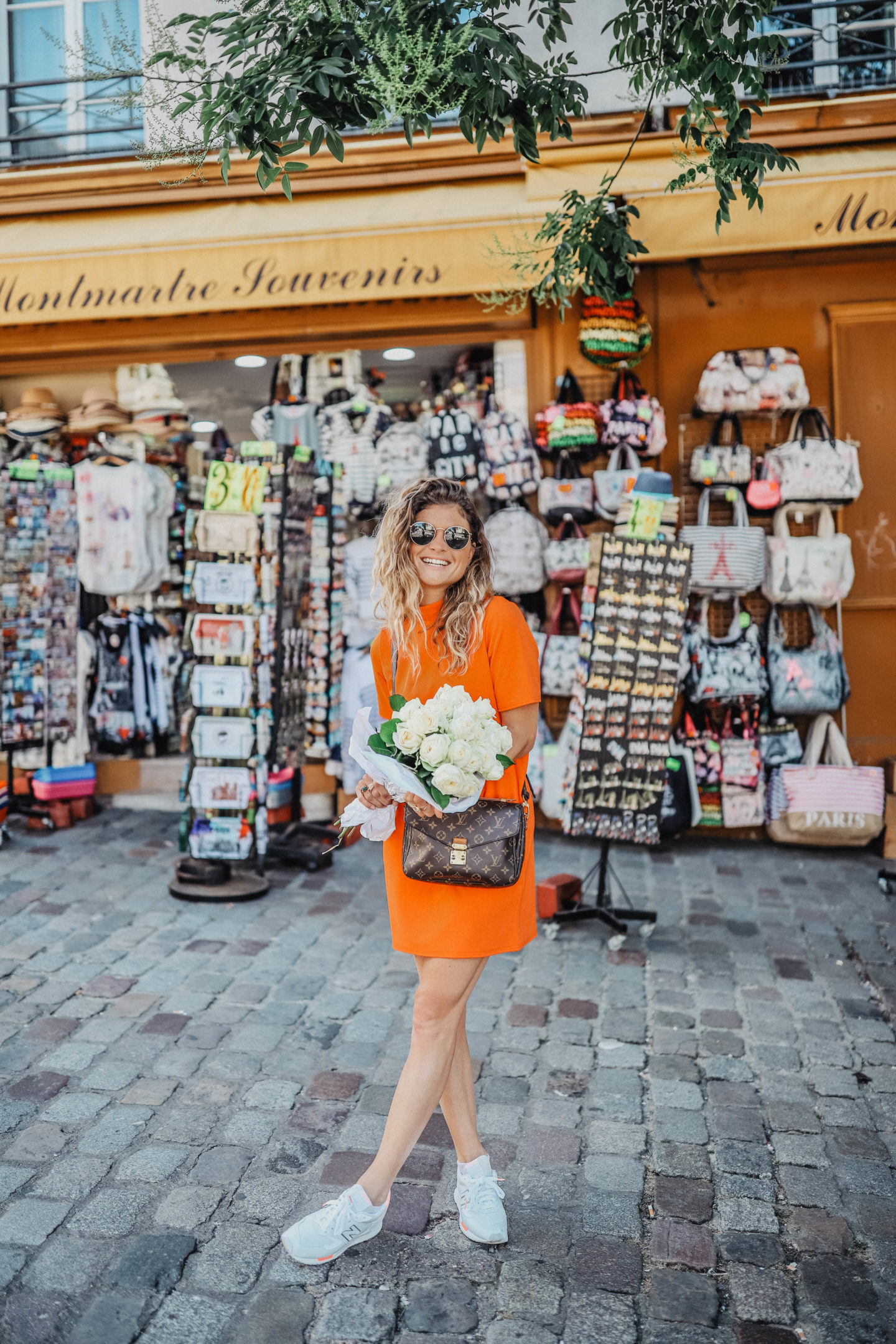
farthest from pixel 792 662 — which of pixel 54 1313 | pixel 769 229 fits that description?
pixel 54 1313

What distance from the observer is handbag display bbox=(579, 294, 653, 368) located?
20.6 feet

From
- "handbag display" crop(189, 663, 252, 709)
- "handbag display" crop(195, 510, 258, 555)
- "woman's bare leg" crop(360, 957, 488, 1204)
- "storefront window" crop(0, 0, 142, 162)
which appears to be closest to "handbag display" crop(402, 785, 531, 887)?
"woman's bare leg" crop(360, 957, 488, 1204)

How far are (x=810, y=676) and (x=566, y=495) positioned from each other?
1.89m

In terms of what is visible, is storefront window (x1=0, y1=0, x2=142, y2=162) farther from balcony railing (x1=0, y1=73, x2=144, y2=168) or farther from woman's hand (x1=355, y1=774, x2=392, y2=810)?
woman's hand (x1=355, y1=774, x2=392, y2=810)

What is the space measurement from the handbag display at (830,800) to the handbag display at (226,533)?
140 inches

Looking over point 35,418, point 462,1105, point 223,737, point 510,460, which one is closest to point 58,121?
point 35,418

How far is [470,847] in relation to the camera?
2.42m

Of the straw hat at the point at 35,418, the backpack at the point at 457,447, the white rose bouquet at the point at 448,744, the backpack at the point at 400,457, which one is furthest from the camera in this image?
the straw hat at the point at 35,418

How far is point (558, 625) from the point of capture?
661cm

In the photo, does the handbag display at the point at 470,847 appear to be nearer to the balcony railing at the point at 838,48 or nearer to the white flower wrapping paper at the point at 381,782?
the white flower wrapping paper at the point at 381,782

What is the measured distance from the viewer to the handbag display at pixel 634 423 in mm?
6309

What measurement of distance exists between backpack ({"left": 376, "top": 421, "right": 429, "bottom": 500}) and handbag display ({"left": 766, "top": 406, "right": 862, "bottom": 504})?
229 cm

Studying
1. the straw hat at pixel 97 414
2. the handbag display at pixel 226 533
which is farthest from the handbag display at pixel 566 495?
the straw hat at pixel 97 414

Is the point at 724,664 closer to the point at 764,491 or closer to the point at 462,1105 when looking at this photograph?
the point at 764,491
